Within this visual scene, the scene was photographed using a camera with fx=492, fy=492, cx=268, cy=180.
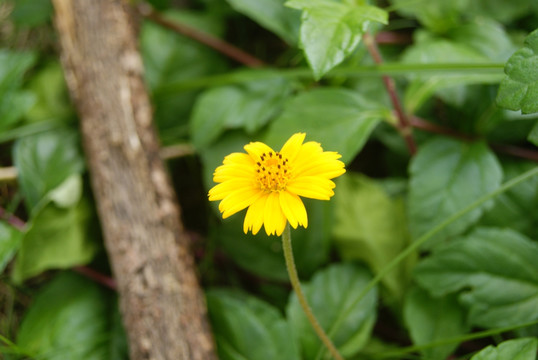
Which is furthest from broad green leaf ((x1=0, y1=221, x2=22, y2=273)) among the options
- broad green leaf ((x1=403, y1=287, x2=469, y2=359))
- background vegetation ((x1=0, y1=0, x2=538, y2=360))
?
broad green leaf ((x1=403, y1=287, x2=469, y2=359))

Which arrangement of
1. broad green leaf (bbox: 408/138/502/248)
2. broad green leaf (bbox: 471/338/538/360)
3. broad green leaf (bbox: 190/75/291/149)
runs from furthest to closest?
1. broad green leaf (bbox: 190/75/291/149)
2. broad green leaf (bbox: 408/138/502/248)
3. broad green leaf (bbox: 471/338/538/360)

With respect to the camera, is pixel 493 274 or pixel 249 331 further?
pixel 249 331

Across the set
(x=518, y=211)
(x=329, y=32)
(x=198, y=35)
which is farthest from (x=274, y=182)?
(x=198, y=35)

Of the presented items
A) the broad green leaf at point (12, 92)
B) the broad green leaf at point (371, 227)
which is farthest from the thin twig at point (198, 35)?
the broad green leaf at point (371, 227)

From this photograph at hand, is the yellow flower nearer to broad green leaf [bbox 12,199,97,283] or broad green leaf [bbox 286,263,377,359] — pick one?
broad green leaf [bbox 286,263,377,359]

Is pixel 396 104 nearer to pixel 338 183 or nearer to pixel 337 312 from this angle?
pixel 338 183

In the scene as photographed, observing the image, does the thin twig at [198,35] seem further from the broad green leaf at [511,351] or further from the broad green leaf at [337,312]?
the broad green leaf at [511,351]

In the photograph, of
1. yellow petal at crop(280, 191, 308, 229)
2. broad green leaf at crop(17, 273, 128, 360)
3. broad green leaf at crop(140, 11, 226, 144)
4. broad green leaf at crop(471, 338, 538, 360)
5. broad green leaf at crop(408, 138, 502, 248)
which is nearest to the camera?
yellow petal at crop(280, 191, 308, 229)
